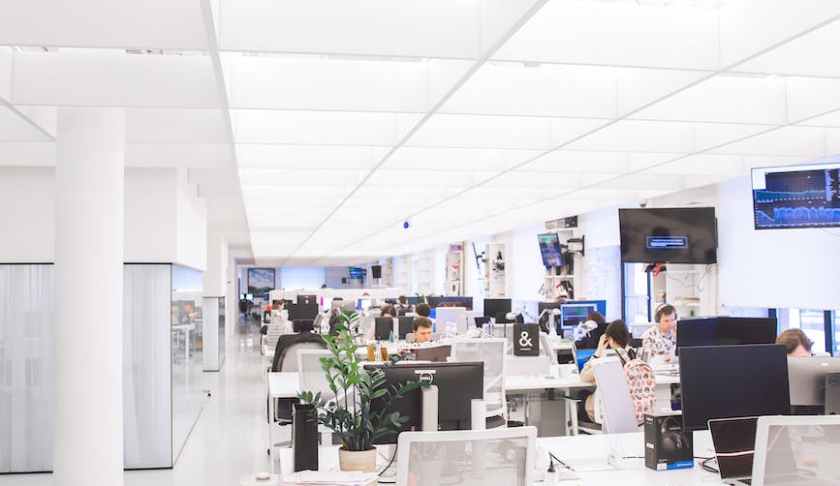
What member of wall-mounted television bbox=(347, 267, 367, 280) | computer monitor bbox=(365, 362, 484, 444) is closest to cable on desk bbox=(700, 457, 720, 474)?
computer monitor bbox=(365, 362, 484, 444)

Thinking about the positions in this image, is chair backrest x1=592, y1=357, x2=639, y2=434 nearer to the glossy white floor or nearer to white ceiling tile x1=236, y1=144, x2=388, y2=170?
white ceiling tile x1=236, y1=144, x2=388, y2=170

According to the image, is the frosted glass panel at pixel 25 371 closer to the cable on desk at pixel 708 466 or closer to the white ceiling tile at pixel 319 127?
the white ceiling tile at pixel 319 127

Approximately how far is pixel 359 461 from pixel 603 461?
1.36 m

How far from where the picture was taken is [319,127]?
694 cm

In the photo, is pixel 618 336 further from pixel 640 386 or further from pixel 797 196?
pixel 797 196

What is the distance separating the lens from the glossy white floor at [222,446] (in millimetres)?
7645

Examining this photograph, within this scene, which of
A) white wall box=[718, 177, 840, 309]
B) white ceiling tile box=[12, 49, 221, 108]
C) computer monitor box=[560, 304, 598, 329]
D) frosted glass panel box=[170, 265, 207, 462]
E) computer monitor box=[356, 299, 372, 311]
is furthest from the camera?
computer monitor box=[356, 299, 372, 311]

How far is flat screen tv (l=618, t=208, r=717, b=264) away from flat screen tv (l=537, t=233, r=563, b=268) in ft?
19.4

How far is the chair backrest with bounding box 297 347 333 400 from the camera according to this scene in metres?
7.07

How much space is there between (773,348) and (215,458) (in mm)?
6038

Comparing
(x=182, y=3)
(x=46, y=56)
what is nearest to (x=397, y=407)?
(x=182, y=3)

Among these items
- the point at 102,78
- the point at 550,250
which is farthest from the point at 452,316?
the point at 102,78

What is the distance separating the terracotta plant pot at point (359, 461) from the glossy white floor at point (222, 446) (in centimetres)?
294

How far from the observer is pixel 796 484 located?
3.06 metres
